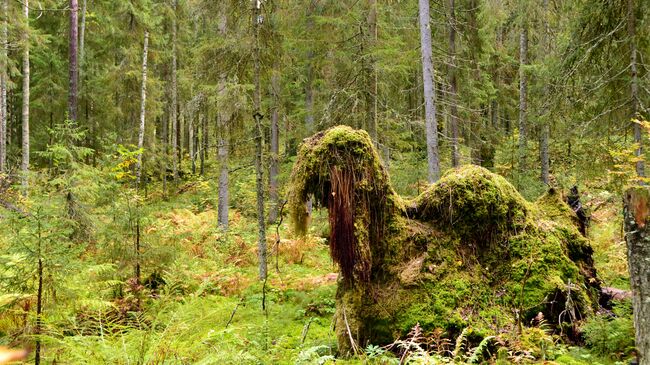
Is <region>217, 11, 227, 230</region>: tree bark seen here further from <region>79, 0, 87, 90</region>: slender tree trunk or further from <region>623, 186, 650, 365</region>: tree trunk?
<region>79, 0, 87, 90</region>: slender tree trunk

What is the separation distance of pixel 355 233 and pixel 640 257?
9.73ft

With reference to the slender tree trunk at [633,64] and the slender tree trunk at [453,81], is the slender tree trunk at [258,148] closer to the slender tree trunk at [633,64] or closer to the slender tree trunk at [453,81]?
the slender tree trunk at [453,81]

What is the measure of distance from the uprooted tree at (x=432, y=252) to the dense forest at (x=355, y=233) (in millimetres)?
26

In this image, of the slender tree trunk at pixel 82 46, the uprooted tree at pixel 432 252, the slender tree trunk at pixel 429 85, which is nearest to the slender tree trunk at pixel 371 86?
the slender tree trunk at pixel 429 85

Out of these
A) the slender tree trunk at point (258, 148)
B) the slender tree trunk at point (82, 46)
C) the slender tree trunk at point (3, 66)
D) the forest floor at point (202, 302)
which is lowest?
the forest floor at point (202, 302)

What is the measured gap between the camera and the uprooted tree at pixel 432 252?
5324 millimetres

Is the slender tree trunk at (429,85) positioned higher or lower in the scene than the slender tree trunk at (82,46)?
lower

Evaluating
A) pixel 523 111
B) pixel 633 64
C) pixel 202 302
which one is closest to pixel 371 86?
pixel 633 64

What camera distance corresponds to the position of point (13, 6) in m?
15.0

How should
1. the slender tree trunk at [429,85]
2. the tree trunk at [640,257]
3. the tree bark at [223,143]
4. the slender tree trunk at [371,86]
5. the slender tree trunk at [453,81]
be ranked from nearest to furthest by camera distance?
the tree trunk at [640,257] → the tree bark at [223,143] → the slender tree trunk at [429,85] → the slender tree trunk at [371,86] → the slender tree trunk at [453,81]

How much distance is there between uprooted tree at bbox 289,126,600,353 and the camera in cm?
532

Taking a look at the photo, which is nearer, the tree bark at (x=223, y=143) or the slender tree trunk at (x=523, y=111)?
the tree bark at (x=223, y=143)

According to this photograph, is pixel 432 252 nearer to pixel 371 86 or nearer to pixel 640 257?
pixel 640 257

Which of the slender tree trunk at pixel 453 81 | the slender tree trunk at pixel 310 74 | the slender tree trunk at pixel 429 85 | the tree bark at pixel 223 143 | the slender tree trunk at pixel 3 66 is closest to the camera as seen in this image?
the tree bark at pixel 223 143
